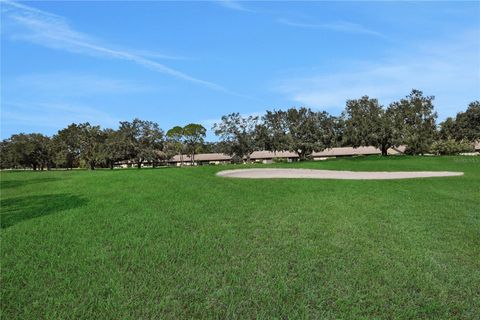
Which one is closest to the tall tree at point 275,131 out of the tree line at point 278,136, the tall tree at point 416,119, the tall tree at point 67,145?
the tree line at point 278,136

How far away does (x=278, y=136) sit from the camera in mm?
73812

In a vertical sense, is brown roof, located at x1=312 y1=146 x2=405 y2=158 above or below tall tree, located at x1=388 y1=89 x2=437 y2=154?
below

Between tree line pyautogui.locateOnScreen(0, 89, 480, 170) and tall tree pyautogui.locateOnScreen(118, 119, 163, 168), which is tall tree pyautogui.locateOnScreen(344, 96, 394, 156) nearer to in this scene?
tree line pyautogui.locateOnScreen(0, 89, 480, 170)

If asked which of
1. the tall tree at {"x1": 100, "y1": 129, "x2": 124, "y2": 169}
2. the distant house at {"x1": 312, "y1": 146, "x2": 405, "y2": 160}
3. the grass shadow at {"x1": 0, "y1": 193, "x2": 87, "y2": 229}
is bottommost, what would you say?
the distant house at {"x1": 312, "y1": 146, "x2": 405, "y2": 160}

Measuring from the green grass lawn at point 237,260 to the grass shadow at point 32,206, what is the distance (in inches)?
3.7

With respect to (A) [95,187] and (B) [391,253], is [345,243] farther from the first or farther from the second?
(A) [95,187]

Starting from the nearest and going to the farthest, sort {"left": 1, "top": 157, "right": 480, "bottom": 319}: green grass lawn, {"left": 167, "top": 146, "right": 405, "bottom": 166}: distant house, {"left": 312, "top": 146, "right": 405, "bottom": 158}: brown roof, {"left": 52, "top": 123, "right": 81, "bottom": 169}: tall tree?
1. {"left": 1, "top": 157, "right": 480, "bottom": 319}: green grass lawn
2. {"left": 52, "top": 123, "right": 81, "bottom": 169}: tall tree
3. {"left": 167, "top": 146, "right": 405, "bottom": 166}: distant house
4. {"left": 312, "top": 146, "right": 405, "bottom": 158}: brown roof

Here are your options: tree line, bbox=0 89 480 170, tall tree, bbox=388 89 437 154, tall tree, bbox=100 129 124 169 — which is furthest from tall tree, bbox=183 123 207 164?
tall tree, bbox=388 89 437 154

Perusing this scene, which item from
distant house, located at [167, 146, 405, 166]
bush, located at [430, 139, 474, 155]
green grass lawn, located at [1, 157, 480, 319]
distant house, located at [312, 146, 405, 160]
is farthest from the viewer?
distant house, located at [167, 146, 405, 166]

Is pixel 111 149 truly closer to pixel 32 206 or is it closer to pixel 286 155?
pixel 286 155

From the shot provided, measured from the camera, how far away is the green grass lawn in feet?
15.2

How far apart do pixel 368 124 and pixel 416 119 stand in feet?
25.6

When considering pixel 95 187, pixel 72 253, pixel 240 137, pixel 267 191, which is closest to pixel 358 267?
pixel 72 253

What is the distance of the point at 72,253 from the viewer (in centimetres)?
645
